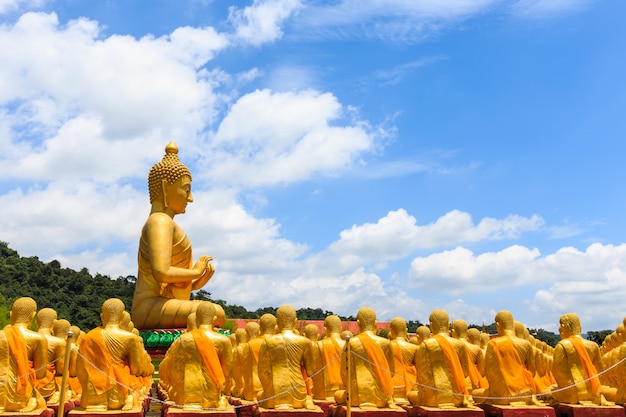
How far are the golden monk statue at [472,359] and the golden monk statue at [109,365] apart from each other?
542 centimetres

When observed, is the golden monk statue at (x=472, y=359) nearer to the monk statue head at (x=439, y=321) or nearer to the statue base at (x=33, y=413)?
the monk statue head at (x=439, y=321)

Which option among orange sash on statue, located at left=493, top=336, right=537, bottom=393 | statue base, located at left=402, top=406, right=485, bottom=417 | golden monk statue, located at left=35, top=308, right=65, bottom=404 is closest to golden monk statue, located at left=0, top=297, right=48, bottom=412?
golden monk statue, located at left=35, top=308, right=65, bottom=404

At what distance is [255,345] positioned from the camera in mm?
10688

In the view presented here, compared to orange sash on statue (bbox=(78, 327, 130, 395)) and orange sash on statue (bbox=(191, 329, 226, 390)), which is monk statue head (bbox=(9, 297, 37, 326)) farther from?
orange sash on statue (bbox=(191, 329, 226, 390))

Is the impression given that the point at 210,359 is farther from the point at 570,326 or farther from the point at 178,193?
the point at 178,193

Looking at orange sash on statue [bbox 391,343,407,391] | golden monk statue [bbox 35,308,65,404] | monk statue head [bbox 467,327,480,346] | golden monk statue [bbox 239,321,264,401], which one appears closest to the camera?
golden monk statue [bbox 35,308,65,404]

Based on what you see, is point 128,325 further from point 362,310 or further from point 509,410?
point 509,410

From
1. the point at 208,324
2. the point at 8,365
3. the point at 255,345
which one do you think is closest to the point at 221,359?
the point at 208,324

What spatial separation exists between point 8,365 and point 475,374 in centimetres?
774

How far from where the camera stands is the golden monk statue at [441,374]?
8.96 meters

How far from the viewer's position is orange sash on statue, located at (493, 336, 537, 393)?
925cm

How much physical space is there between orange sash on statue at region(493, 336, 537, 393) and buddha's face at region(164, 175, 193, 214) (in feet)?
38.2

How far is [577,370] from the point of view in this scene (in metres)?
9.45

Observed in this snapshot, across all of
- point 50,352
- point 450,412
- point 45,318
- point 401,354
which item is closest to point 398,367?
point 401,354
